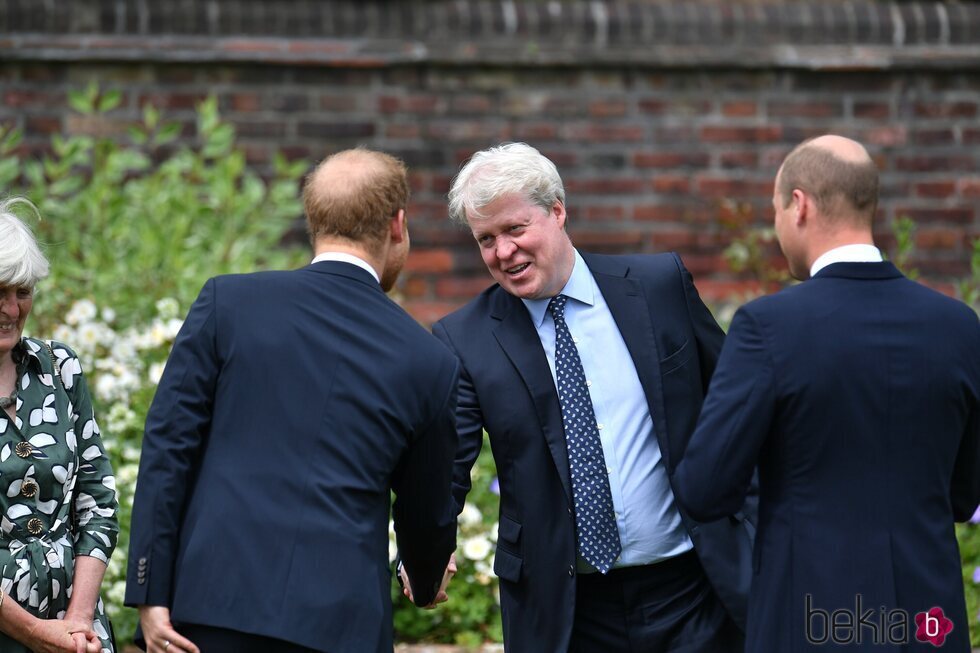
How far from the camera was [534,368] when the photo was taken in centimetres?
351

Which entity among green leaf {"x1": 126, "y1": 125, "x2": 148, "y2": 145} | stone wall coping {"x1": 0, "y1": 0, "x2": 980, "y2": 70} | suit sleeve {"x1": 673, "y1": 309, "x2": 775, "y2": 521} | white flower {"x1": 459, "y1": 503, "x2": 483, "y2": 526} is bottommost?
white flower {"x1": 459, "y1": 503, "x2": 483, "y2": 526}

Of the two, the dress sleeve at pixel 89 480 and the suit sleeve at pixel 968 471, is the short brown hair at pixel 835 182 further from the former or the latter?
the dress sleeve at pixel 89 480

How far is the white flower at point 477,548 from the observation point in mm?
4680

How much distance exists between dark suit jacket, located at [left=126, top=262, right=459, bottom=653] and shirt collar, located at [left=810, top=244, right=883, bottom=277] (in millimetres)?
915

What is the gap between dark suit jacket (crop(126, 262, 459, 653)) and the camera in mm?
2850

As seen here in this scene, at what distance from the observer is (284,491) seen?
2.88m

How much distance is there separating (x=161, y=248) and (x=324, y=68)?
1363mm

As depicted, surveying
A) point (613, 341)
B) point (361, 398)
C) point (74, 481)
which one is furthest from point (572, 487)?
point (74, 481)

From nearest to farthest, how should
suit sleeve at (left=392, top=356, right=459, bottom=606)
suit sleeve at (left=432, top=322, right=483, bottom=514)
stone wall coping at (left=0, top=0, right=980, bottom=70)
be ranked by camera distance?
1. suit sleeve at (left=392, top=356, right=459, bottom=606)
2. suit sleeve at (left=432, top=322, right=483, bottom=514)
3. stone wall coping at (left=0, top=0, right=980, bottom=70)

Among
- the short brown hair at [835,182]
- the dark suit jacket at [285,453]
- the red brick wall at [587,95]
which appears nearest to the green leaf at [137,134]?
the red brick wall at [587,95]

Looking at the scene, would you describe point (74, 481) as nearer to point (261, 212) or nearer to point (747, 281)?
point (261, 212)

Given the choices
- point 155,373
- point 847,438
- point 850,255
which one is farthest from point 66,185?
point 847,438

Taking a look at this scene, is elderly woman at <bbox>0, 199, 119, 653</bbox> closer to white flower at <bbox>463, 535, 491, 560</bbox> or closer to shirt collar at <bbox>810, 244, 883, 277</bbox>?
white flower at <bbox>463, 535, 491, 560</bbox>

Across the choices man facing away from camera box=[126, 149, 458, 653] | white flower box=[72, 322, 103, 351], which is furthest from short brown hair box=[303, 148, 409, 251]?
white flower box=[72, 322, 103, 351]
